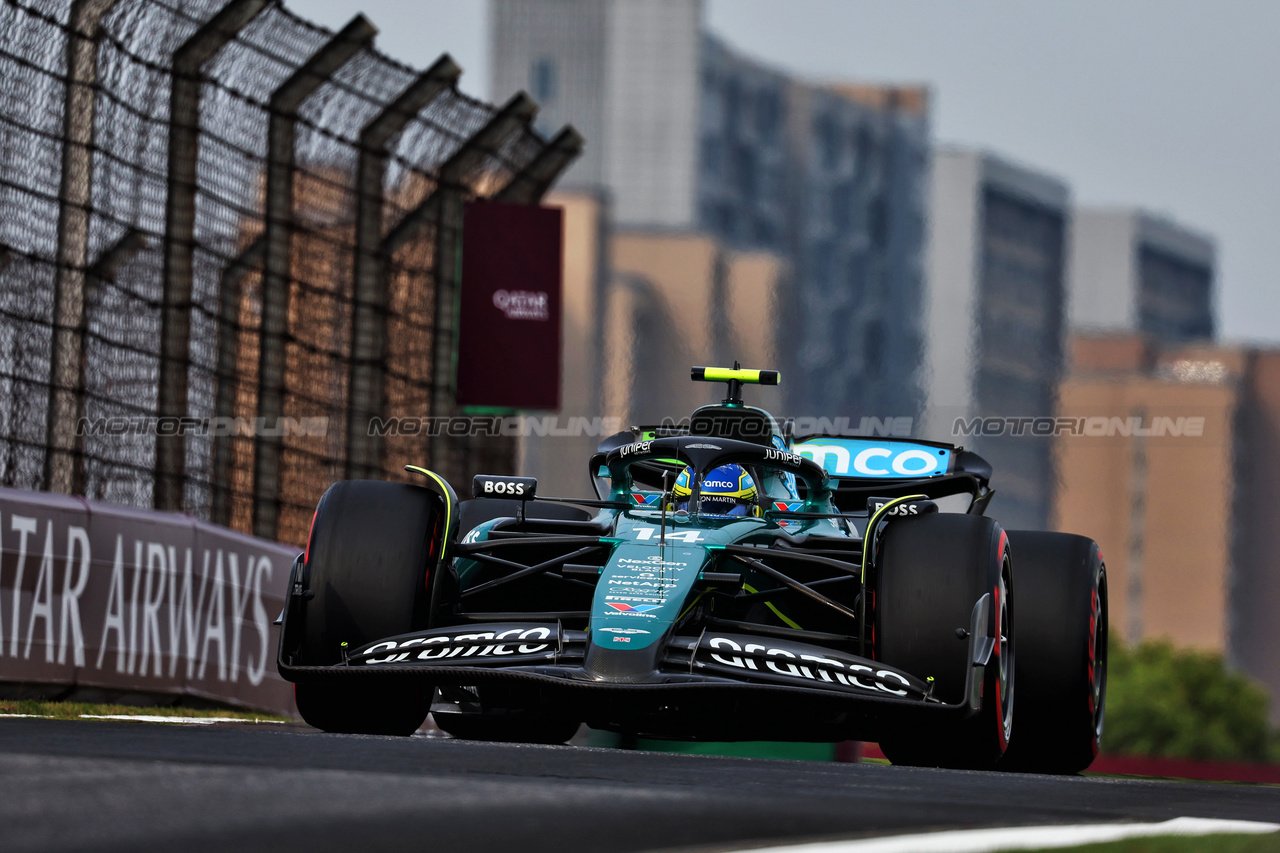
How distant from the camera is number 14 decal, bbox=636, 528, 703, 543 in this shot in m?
8.39

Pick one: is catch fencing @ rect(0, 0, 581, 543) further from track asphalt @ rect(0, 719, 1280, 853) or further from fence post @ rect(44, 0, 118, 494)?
track asphalt @ rect(0, 719, 1280, 853)

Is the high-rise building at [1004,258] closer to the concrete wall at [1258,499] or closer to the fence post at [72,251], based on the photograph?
the concrete wall at [1258,499]

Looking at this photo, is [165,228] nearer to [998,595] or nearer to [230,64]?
[230,64]

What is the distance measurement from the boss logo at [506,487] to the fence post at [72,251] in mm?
2427

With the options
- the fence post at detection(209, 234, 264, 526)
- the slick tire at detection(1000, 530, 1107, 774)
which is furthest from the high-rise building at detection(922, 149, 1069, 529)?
the slick tire at detection(1000, 530, 1107, 774)

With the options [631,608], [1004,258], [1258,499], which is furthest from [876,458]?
[1258,499]

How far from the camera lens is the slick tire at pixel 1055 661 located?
9.04 m

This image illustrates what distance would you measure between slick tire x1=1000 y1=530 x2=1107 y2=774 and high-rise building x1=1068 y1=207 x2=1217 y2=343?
102 meters

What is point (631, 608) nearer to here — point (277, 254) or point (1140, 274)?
point (277, 254)

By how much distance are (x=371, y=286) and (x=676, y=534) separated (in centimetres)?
579

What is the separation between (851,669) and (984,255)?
93.7 m

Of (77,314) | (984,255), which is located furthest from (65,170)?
(984,255)

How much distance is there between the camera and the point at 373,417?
1381 cm

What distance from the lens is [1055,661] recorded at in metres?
9.04
